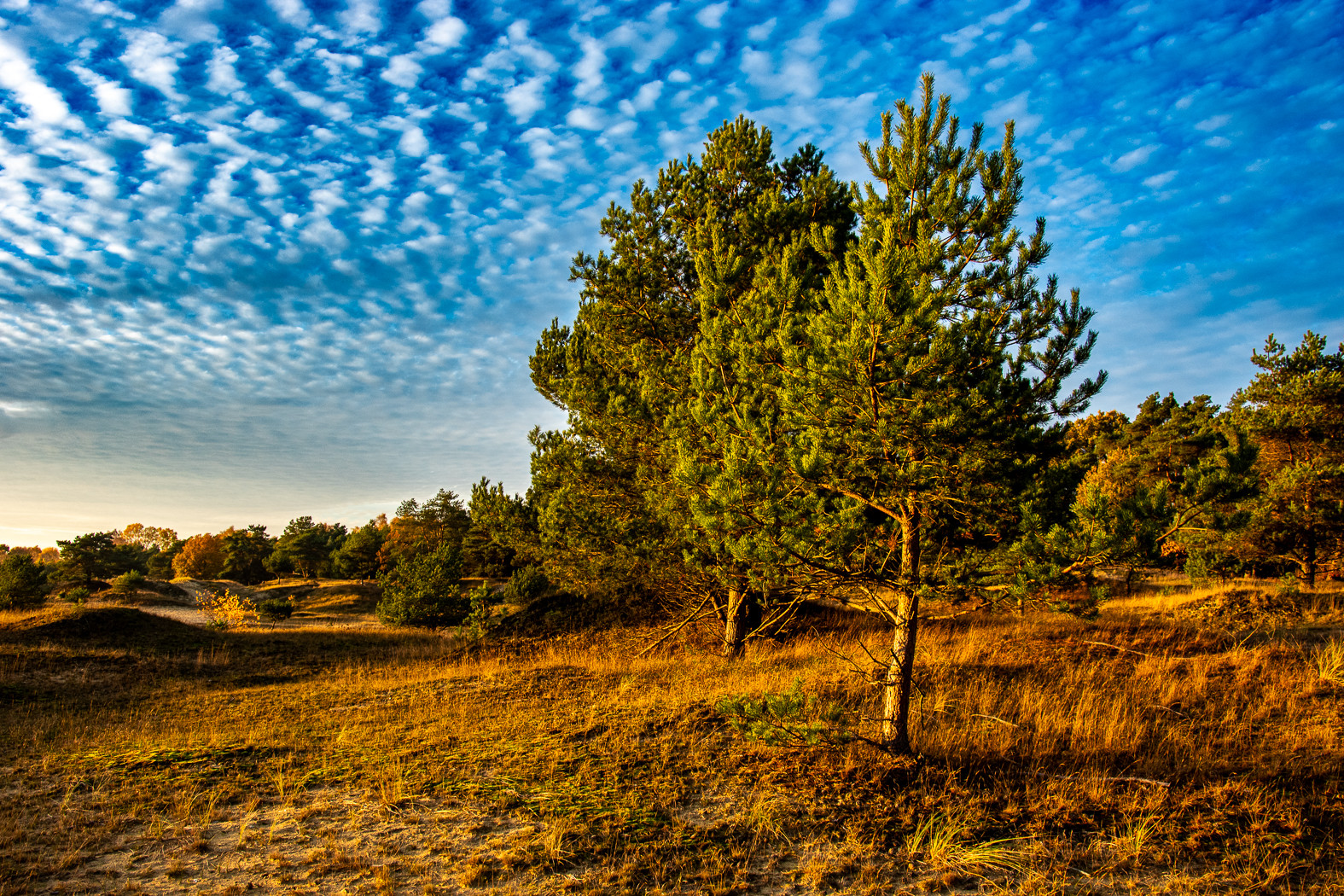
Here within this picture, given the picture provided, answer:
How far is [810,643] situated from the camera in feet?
41.4

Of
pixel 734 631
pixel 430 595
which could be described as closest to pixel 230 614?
pixel 430 595

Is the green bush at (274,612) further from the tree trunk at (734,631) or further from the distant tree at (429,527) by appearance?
the tree trunk at (734,631)

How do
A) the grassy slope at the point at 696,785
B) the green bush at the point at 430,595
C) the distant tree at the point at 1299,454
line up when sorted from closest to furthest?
the grassy slope at the point at 696,785 → the distant tree at the point at 1299,454 → the green bush at the point at 430,595

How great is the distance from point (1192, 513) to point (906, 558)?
94.0 inches

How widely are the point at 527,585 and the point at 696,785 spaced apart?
42.3ft

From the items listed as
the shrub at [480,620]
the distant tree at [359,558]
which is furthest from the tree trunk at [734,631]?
the distant tree at [359,558]

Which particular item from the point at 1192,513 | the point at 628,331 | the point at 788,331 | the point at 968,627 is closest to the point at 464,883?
the point at 788,331

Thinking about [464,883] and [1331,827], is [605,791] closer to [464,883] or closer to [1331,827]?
[464,883]

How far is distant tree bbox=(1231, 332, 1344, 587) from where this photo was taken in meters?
14.7

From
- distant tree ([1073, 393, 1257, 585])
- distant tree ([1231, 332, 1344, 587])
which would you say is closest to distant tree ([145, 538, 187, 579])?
distant tree ([1073, 393, 1257, 585])

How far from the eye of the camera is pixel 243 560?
171 feet

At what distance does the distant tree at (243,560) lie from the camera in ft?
169

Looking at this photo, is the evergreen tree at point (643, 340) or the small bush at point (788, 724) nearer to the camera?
the small bush at point (788, 724)

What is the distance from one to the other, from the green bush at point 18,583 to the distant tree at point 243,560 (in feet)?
99.3
